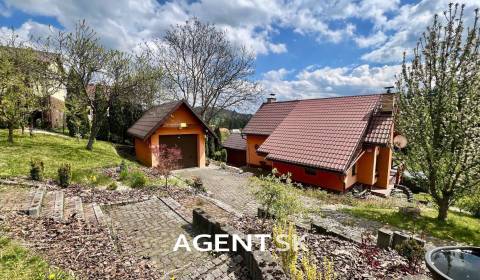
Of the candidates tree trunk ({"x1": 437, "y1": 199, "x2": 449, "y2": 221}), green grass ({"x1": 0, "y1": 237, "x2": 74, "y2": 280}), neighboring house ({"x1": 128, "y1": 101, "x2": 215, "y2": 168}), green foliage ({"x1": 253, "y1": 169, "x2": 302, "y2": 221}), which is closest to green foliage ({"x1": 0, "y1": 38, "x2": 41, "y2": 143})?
neighboring house ({"x1": 128, "y1": 101, "x2": 215, "y2": 168})

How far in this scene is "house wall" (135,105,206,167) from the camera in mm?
17453

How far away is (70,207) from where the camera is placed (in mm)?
8367

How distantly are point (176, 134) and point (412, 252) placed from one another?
621 inches

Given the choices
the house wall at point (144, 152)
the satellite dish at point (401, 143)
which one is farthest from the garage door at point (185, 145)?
the satellite dish at point (401, 143)

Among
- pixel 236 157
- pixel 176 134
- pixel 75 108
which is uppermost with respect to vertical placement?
pixel 75 108

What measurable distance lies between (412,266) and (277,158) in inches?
460

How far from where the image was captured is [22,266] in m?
4.45

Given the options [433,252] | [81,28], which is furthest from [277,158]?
[81,28]

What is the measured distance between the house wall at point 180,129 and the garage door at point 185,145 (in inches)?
11.9

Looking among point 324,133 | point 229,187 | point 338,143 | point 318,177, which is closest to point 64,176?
point 229,187

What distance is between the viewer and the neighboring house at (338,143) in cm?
1448

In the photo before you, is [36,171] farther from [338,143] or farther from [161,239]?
[338,143]

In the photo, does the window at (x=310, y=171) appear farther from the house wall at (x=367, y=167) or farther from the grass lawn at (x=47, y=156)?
the grass lawn at (x=47, y=156)

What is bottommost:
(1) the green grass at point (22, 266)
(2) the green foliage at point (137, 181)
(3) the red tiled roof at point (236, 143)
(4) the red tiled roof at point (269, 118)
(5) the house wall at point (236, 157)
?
(5) the house wall at point (236, 157)
